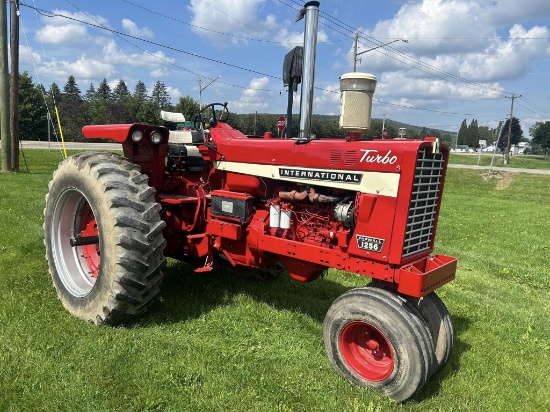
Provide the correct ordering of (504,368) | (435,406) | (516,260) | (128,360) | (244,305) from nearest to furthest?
(435,406)
(128,360)
(504,368)
(244,305)
(516,260)

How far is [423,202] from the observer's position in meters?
3.31

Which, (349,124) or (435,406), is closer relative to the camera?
(435,406)

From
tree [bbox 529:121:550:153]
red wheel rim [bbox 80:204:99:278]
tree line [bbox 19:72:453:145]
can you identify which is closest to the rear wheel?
red wheel rim [bbox 80:204:99:278]

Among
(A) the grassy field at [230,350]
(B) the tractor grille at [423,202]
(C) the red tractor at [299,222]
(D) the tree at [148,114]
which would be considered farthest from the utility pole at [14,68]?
(D) the tree at [148,114]

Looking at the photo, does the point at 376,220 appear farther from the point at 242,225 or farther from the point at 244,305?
the point at 244,305

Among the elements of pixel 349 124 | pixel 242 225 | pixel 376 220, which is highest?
pixel 349 124

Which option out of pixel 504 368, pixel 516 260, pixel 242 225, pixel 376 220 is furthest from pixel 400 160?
pixel 516 260

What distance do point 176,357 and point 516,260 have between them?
20.4 ft

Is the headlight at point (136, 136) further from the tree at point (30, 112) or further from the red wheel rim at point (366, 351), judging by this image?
the tree at point (30, 112)

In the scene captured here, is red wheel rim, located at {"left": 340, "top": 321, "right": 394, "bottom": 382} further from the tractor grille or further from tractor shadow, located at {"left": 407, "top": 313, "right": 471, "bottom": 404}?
the tractor grille

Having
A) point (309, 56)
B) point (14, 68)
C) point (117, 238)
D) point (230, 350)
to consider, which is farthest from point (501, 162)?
A: point (117, 238)

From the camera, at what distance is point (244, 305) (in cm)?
458

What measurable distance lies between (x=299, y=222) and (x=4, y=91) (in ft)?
44.8

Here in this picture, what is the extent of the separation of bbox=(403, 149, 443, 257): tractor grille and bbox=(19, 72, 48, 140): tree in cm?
4970
